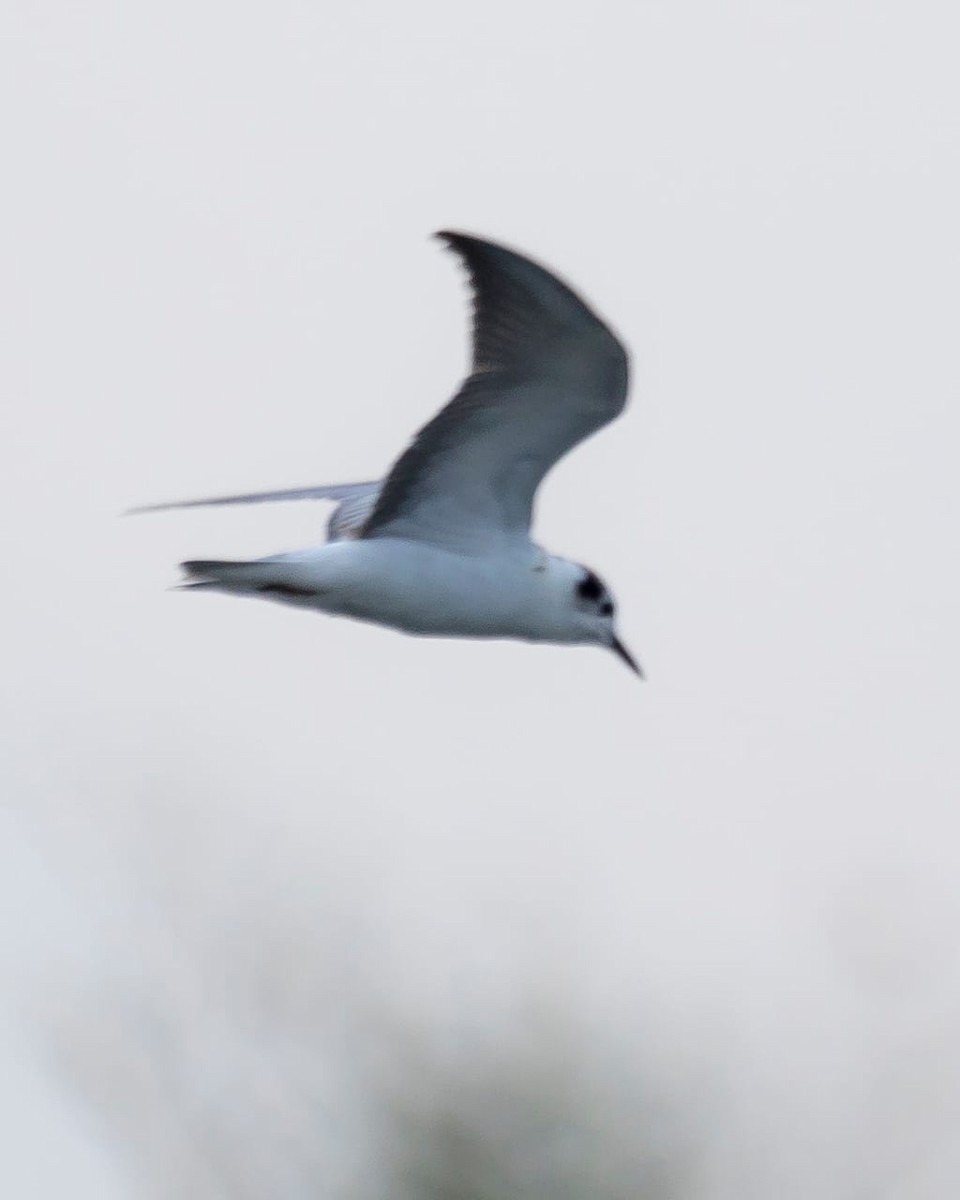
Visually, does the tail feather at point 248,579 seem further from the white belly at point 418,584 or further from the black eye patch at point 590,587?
the black eye patch at point 590,587

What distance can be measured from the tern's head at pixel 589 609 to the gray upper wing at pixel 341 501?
777 millimetres

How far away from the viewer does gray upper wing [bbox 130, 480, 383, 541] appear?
12.5 meters

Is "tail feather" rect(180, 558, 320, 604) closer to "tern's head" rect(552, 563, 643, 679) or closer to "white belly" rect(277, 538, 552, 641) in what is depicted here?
"white belly" rect(277, 538, 552, 641)

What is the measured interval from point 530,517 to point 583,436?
49cm

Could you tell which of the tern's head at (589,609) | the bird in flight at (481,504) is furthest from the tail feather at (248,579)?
the tern's head at (589,609)

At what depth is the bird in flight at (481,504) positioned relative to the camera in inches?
452

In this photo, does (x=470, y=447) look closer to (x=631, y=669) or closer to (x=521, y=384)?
(x=521, y=384)

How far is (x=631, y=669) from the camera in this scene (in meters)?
13.3

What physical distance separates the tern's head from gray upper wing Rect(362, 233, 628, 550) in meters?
0.38

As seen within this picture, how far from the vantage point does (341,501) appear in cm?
1341

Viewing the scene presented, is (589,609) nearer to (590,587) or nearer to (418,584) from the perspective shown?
(590,587)

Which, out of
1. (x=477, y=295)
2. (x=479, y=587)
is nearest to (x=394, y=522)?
(x=479, y=587)

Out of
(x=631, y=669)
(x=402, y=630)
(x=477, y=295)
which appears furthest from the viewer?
(x=631, y=669)

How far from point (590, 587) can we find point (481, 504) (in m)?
0.72
